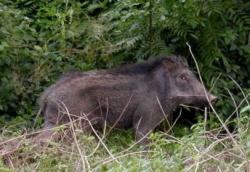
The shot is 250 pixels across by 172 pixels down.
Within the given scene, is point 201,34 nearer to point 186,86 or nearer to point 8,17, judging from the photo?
point 186,86

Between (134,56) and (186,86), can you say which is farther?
(134,56)

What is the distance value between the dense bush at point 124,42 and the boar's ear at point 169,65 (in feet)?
1.84

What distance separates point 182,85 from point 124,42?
1.31 m

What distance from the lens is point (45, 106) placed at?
8.38 m

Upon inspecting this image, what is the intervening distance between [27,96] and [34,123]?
90 cm

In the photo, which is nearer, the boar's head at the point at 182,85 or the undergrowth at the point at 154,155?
the undergrowth at the point at 154,155

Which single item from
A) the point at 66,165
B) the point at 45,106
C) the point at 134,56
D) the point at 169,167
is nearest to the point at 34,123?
the point at 45,106

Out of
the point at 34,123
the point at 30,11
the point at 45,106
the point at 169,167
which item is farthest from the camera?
the point at 30,11

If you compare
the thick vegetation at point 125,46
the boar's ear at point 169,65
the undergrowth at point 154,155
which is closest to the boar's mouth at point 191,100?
the thick vegetation at point 125,46

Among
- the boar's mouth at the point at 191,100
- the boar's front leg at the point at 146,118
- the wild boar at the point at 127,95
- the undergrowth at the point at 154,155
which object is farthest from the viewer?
the boar's mouth at the point at 191,100

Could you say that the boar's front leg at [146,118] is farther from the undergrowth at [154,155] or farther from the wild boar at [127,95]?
the undergrowth at [154,155]

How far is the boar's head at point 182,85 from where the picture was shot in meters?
8.81

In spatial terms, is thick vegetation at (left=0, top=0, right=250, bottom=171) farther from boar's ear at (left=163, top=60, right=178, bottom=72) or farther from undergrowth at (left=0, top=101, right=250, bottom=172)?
undergrowth at (left=0, top=101, right=250, bottom=172)

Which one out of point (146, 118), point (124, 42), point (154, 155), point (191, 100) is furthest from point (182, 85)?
point (154, 155)
